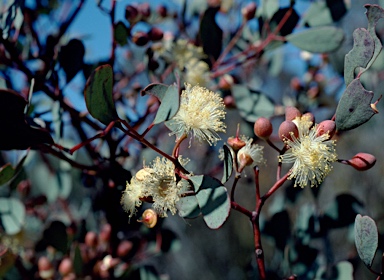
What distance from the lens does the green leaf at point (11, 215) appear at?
1.08 m

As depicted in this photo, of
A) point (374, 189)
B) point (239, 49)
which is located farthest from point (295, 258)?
point (374, 189)

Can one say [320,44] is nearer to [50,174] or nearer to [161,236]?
[161,236]

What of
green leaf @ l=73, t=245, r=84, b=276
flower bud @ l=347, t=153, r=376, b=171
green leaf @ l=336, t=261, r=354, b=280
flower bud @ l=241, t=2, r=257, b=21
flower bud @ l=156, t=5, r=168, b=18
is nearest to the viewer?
flower bud @ l=347, t=153, r=376, b=171

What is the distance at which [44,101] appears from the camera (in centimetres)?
146

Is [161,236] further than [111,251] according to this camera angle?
Yes

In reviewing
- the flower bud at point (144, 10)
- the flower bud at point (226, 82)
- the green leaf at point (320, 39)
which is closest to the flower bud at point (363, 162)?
the green leaf at point (320, 39)

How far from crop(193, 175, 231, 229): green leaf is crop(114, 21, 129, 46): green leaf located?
47cm

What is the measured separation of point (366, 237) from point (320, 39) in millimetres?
573

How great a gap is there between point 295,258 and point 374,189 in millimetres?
2282

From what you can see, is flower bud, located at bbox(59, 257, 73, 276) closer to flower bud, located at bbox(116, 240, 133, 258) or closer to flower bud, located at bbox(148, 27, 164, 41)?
flower bud, located at bbox(116, 240, 133, 258)

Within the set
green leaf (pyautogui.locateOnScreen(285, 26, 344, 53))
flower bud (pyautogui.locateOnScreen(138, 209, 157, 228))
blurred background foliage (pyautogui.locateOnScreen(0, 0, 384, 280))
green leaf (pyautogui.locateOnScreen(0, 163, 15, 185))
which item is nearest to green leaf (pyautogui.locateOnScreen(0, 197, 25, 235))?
blurred background foliage (pyautogui.locateOnScreen(0, 0, 384, 280))

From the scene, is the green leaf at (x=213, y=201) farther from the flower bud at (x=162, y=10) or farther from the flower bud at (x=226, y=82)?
the flower bud at (x=162, y=10)

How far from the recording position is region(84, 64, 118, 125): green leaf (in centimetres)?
65

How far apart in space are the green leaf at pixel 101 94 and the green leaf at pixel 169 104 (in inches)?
2.9
